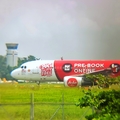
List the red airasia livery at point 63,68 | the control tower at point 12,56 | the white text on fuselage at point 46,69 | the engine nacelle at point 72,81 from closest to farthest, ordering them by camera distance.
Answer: the engine nacelle at point 72,81, the red airasia livery at point 63,68, the white text on fuselage at point 46,69, the control tower at point 12,56

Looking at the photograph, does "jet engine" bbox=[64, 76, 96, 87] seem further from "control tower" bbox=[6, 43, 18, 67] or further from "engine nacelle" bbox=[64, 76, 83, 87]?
"control tower" bbox=[6, 43, 18, 67]

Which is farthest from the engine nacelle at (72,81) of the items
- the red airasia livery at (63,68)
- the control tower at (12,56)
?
the control tower at (12,56)

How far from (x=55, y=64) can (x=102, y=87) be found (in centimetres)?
4952

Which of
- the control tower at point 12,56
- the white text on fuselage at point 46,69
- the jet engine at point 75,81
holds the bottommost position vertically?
the jet engine at point 75,81

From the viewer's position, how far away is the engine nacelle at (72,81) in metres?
60.4

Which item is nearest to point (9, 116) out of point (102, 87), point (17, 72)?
point (102, 87)

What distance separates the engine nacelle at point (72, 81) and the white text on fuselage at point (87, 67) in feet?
7.56

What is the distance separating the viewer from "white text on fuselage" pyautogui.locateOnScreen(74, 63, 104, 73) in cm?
Result: 6400

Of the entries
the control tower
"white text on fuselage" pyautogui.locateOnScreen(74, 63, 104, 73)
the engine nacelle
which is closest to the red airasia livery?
"white text on fuselage" pyautogui.locateOnScreen(74, 63, 104, 73)

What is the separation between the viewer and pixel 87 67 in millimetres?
64375

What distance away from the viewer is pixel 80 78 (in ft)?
204

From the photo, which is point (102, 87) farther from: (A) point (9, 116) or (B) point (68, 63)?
(B) point (68, 63)

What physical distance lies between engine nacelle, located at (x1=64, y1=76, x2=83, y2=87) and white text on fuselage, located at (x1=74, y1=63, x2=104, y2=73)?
230 centimetres

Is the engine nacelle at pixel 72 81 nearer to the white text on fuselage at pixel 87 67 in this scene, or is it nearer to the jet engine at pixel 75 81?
the jet engine at pixel 75 81
